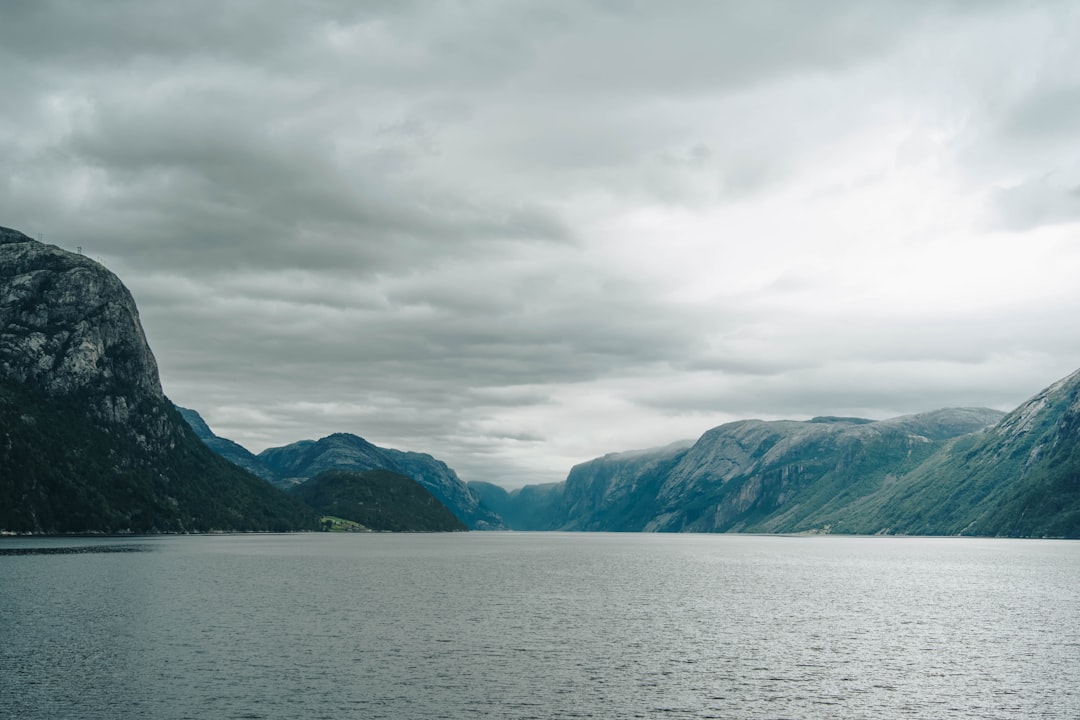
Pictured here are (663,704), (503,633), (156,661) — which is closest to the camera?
(663,704)

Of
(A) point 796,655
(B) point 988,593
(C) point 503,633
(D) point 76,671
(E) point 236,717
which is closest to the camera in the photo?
(E) point 236,717

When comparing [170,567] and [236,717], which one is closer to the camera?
[236,717]

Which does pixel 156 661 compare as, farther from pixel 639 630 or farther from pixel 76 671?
pixel 639 630

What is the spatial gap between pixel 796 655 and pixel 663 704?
31341 mm

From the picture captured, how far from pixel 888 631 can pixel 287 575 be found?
138 meters

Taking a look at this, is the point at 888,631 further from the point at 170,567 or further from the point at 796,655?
the point at 170,567

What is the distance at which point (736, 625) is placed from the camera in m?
118

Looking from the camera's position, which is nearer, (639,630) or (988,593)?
(639,630)

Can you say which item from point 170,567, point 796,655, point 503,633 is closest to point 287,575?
point 170,567

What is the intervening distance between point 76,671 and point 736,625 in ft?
277

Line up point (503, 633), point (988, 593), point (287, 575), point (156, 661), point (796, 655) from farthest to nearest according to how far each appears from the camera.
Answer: point (287, 575)
point (988, 593)
point (503, 633)
point (796, 655)
point (156, 661)

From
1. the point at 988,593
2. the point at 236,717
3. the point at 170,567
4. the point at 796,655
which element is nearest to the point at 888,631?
the point at 796,655

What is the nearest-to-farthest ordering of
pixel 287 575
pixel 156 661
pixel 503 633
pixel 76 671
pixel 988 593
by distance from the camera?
pixel 76 671 < pixel 156 661 < pixel 503 633 < pixel 988 593 < pixel 287 575

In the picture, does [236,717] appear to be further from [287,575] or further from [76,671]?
[287,575]
